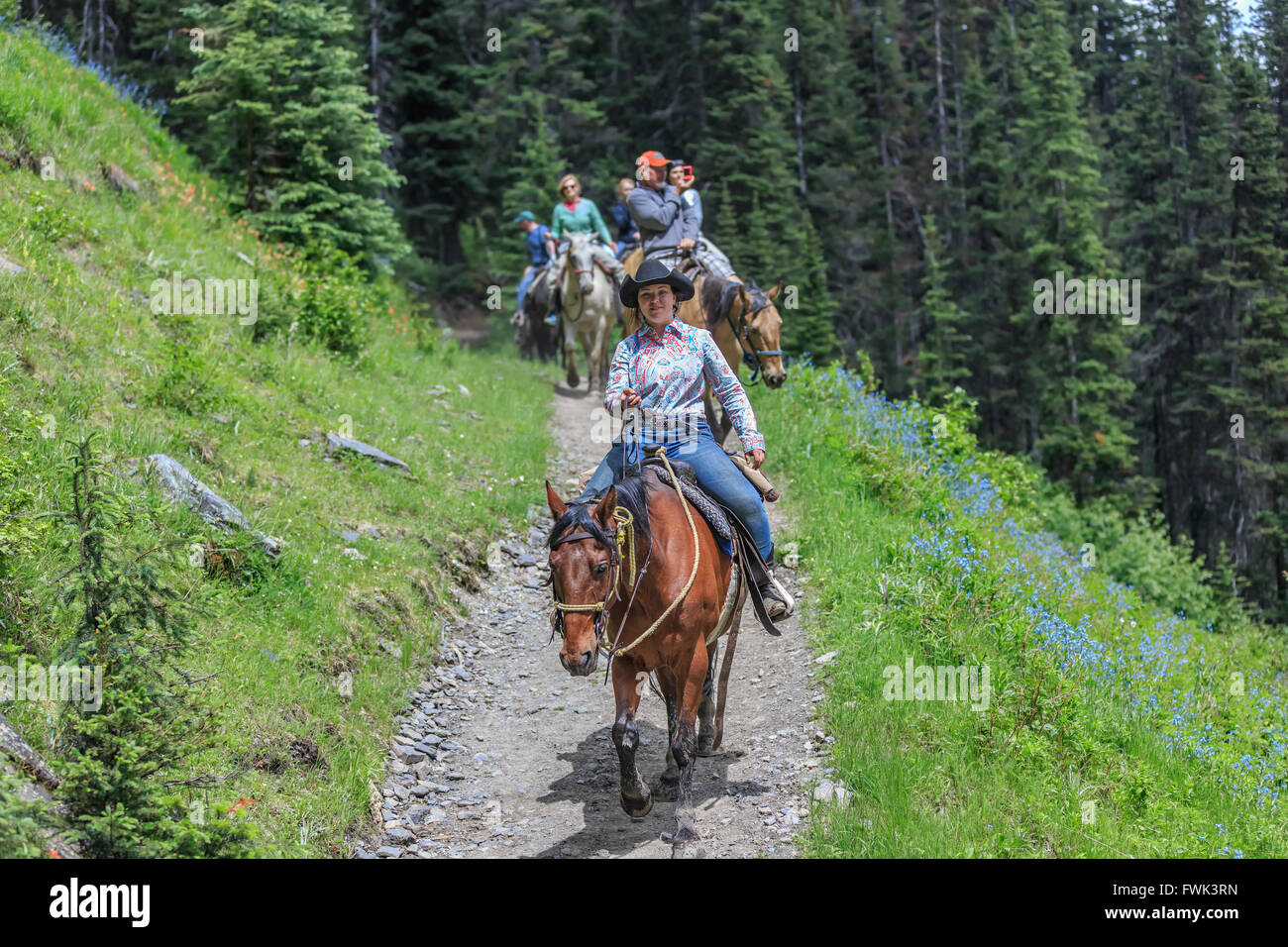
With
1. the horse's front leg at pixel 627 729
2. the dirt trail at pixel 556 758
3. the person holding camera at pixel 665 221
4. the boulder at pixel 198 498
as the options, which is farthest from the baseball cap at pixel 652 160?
the horse's front leg at pixel 627 729

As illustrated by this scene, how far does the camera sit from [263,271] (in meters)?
15.6

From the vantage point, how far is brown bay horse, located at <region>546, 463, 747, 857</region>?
19.4 feet

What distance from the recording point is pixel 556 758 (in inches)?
328

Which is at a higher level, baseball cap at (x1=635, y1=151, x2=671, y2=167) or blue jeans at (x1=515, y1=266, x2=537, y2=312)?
baseball cap at (x1=635, y1=151, x2=671, y2=167)

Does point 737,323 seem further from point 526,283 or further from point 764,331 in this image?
point 526,283

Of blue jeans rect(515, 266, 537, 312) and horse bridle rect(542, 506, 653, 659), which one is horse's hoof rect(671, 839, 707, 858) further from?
blue jeans rect(515, 266, 537, 312)

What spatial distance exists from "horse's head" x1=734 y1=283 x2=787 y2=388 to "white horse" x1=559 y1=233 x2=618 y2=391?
7.17 meters

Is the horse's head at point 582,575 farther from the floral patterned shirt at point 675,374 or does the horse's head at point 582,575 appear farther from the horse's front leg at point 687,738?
the floral patterned shirt at point 675,374

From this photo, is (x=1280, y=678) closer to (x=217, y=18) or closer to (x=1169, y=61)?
(x=217, y=18)

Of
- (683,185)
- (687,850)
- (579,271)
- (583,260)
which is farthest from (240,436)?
(583,260)

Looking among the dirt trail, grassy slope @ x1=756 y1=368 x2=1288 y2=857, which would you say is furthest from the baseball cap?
the dirt trail

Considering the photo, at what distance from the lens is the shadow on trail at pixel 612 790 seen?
22.6ft

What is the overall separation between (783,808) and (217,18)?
18.1 metres

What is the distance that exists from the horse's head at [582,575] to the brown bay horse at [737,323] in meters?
6.60
